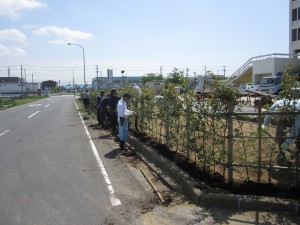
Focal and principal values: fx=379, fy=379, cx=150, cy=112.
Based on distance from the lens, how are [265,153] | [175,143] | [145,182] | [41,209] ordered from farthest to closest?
1. [175,143]
2. [145,182]
3. [265,153]
4. [41,209]

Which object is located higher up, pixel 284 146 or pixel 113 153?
pixel 284 146

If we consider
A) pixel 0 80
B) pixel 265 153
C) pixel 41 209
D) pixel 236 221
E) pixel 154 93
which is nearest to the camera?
pixel 236 221

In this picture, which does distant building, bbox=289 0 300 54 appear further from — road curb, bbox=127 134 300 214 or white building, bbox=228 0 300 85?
road curb, bbox=127 134 300 214

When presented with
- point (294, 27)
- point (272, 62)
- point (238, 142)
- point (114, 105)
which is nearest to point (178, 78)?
point (238, 142)

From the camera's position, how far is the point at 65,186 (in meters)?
7.00

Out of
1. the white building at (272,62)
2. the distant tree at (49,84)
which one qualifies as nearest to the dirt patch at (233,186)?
the white building at (272,62)

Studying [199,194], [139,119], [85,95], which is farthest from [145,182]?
[85,95]

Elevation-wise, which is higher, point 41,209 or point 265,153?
point 265,153

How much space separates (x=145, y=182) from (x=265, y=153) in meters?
2.38

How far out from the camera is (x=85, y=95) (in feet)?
108

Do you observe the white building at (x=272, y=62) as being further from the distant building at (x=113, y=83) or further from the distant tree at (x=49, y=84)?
the distant tree at (x=49, y=84)

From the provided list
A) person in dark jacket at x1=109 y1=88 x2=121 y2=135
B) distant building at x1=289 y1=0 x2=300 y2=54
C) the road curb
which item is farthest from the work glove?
distant building at x1=289 y1=0 x2=300 y2=54

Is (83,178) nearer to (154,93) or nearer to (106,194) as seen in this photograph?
(106,194)

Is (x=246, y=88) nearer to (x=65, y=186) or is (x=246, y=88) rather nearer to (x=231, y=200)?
(x=65, y=186)
